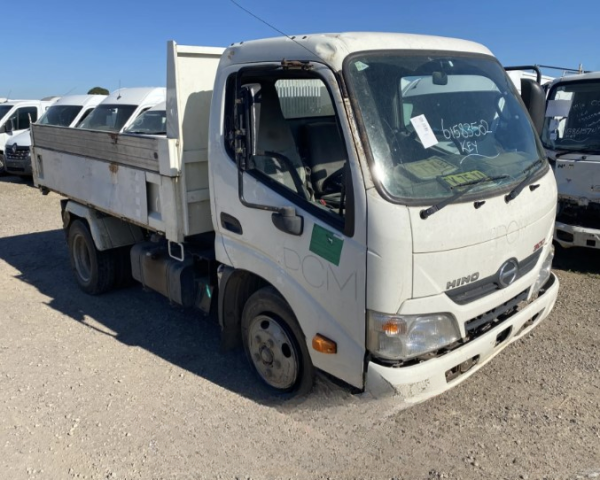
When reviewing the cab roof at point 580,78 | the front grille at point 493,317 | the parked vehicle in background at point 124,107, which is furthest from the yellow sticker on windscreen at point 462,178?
the parked vehicle in background at point 124,107

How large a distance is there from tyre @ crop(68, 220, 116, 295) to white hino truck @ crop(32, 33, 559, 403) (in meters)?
1.74

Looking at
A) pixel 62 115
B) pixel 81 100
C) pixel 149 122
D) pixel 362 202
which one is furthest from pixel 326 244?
pixel 81 100

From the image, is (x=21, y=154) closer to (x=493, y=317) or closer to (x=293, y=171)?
(x=293, y=171)

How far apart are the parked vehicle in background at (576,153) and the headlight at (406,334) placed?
12.3ft

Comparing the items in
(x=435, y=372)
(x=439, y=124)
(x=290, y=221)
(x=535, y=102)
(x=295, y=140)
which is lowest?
(x=435, y=372)

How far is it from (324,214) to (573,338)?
290 centimetres

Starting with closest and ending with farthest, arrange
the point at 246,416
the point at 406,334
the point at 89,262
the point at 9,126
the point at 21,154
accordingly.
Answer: the point at 406,334 < the point at 246,416 < the point at 89,262 < the point at 21,154 < the point at 9,126

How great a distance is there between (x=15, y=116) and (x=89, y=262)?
1249 centimetres

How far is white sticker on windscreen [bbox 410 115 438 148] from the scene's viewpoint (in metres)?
3.17

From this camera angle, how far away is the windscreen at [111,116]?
35.5 ft

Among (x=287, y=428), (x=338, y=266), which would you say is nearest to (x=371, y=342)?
(x=338, y=266)

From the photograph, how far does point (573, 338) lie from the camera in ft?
15.5

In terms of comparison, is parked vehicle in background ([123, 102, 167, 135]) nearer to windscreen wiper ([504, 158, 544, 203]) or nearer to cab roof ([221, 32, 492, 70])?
cab roof ([221, 32, 492, 70])

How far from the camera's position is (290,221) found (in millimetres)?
3246
